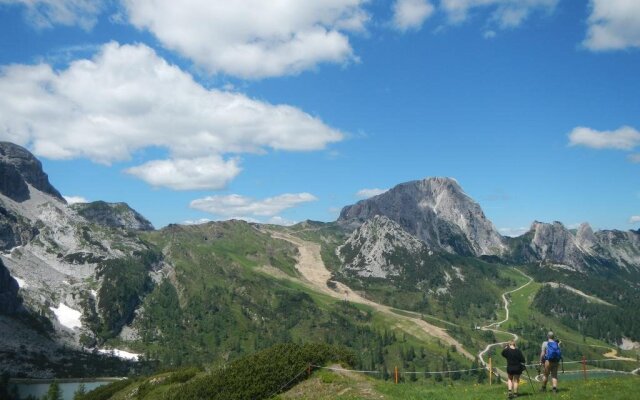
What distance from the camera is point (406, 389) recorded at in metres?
44.7

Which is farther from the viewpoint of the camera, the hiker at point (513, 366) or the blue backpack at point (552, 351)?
the blue backpack at point (552, 351)

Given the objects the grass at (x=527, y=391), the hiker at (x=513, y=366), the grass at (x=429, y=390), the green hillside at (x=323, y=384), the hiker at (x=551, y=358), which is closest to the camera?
the grass at (x=527, y=391)

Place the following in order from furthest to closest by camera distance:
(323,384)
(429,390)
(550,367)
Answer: (323,384), (429,390), (550,367)

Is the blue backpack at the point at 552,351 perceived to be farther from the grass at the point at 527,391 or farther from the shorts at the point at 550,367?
the grass at the point at 527,391

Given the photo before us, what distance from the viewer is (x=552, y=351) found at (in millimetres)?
38938

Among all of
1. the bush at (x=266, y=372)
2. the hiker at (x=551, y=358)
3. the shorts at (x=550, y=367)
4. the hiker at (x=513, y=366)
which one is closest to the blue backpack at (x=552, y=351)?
the hiker at (x=551, y=358)

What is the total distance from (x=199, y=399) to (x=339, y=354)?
1751 cm

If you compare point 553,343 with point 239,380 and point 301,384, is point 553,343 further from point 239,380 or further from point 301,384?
point 239,380

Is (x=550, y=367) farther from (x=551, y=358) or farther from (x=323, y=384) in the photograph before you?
(x=323, y=384)

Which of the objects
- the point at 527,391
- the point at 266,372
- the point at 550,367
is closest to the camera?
the point at 550,367

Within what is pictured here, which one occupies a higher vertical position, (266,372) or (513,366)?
(513,366)

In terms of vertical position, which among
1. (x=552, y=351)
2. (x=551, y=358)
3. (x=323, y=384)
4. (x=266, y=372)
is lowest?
(x=323, y=384)

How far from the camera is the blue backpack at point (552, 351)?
3894 cm

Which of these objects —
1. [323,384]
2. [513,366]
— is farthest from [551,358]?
[323,384]
